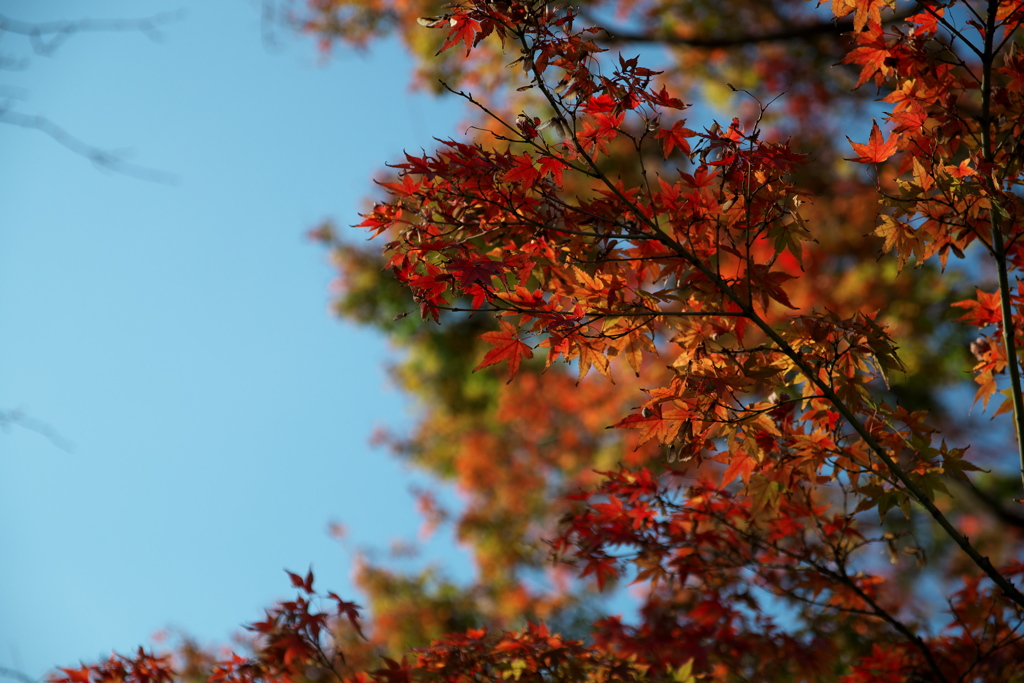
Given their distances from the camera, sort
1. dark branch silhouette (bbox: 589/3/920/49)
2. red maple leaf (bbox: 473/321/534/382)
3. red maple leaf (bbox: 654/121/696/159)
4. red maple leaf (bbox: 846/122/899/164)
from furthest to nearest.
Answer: dark branch silhouette (bbox: 589/3/920/49), red maple leaf (bbox: 654/121/696/159), red maple leaf (bbox: 846/122/899/164), red maple leaf (bbox: 473/321/534/382)

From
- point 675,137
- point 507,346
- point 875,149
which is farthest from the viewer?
point 675,137

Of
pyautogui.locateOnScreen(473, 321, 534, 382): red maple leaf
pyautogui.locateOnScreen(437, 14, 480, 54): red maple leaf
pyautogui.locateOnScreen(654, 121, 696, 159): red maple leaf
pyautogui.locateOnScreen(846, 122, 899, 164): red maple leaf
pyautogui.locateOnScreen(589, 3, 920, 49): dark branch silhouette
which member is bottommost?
pyautogui.locateOnScreen(473, 321, 534, 382): red maple leaf

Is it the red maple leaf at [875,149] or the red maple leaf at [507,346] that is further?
the red maple leaf at [875,149]

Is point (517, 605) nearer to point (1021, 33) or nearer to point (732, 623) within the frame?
point (732, 623)

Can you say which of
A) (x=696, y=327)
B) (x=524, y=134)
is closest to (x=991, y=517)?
(x=696, y=327)

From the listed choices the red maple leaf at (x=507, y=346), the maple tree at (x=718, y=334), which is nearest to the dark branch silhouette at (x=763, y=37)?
the maple tree at (x=718, y=334)

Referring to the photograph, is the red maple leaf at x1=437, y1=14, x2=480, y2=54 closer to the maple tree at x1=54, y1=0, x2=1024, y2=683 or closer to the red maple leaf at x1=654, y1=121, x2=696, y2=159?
the maple tree at x1=54, y1=0, x2=1024, y2=683

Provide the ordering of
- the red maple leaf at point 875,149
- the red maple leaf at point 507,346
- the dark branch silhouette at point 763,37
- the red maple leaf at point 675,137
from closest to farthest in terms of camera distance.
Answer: the red maple leaf at point 507,346 < the red maple leaf at point 875,149 < the red maple leaf at point 675,137 < the dark branch silhouette at point 763,37

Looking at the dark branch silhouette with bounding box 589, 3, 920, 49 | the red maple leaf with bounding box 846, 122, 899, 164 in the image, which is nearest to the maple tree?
the red maple leaf with bounding box 846, 122, 899, 164

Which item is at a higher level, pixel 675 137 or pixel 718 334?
pixel 675 137

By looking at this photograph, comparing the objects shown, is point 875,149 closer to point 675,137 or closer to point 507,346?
point 675,137

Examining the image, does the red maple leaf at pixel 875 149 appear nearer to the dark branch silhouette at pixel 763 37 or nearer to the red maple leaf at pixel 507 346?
the red maple leaf at pixel 507 346

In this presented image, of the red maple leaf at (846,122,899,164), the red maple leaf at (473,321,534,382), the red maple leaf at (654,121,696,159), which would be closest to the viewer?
the red maple leaf at (473,321,534,382)

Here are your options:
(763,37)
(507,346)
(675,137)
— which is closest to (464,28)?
(675,137)
